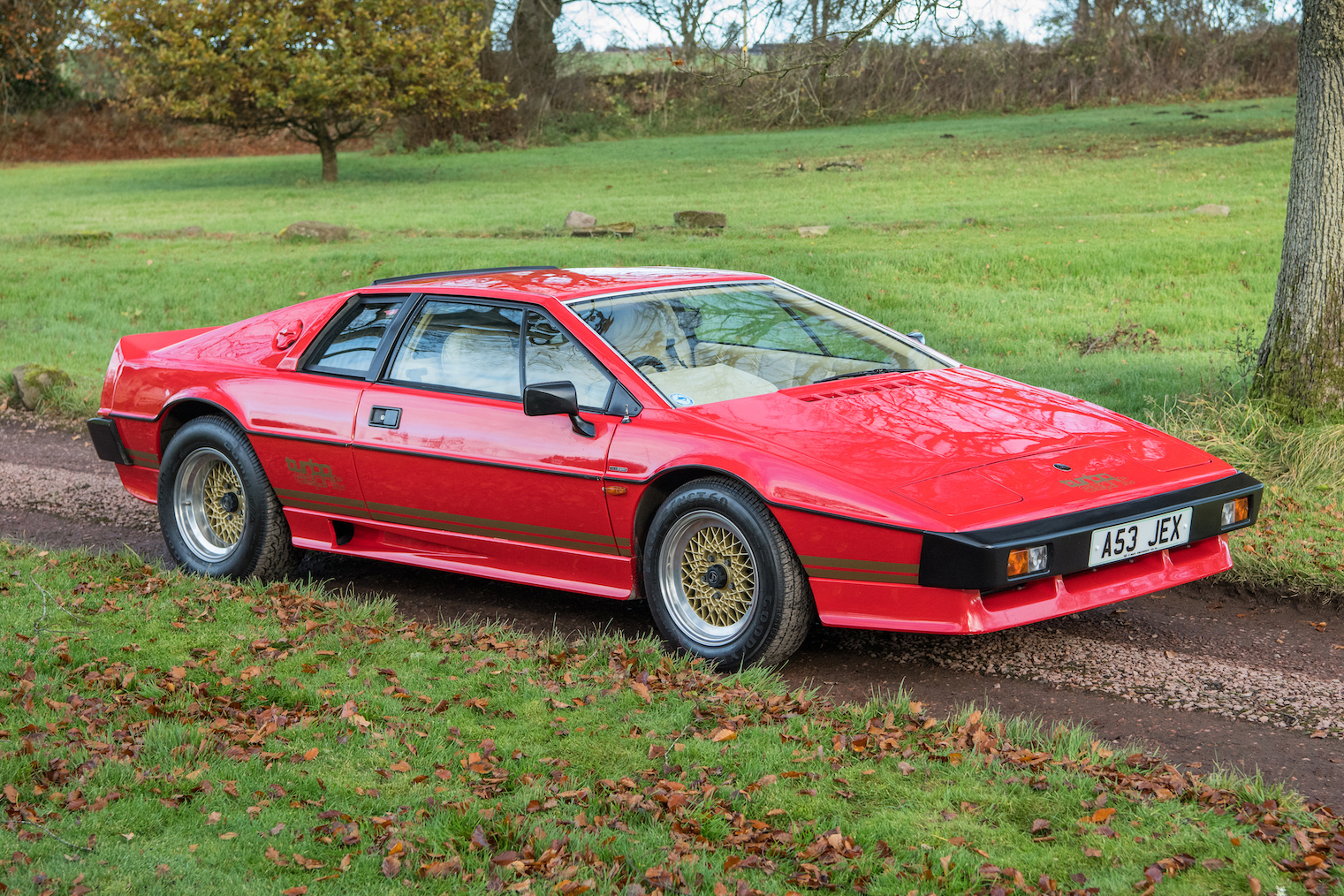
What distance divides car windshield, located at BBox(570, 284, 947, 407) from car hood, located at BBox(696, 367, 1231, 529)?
0.20 metres

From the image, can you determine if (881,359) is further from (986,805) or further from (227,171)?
(227,171)

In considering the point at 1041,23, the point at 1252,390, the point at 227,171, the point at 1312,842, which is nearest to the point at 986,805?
the point at 1312,842

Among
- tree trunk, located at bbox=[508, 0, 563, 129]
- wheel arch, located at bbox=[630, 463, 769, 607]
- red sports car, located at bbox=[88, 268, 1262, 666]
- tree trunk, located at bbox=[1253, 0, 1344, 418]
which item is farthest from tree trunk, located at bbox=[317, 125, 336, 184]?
wheel arch, located at bbox=[630, 463, 769, 607]

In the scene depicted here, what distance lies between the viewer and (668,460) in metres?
4.67

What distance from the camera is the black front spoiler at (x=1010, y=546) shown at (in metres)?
4.01

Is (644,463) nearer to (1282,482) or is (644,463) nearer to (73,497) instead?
(1282,482)

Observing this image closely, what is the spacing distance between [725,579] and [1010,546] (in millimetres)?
1107

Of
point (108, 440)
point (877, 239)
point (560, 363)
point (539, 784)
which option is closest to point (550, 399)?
point (560, 363)

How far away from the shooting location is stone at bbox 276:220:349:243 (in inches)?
762

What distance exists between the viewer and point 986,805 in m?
3.32

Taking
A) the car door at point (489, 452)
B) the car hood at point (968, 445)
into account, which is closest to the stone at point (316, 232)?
the car door at point (489, 452)

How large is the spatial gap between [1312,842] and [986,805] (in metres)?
0.79

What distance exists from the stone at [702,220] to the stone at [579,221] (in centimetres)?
137

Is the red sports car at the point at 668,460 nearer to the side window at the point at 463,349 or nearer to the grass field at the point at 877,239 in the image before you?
the side window at the point at 463,349
